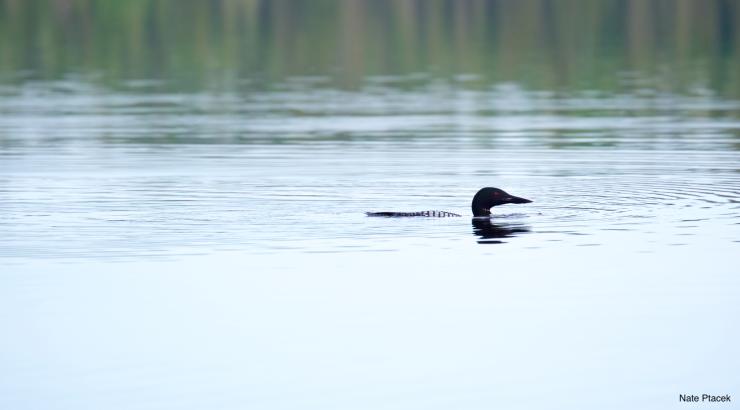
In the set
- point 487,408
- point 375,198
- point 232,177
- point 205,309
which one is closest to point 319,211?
point 375,198

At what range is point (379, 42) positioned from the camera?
6894 cm

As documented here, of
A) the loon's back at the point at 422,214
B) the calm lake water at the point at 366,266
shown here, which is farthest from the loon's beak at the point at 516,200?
the loon's back at the point at 422,214

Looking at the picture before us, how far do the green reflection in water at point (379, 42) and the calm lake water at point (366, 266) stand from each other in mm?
15720

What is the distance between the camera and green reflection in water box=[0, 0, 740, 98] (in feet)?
170

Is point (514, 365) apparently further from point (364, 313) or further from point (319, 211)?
point (319, 211)

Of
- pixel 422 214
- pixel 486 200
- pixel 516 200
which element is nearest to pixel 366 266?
pixel 422 214

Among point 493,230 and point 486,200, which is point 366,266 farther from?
point 486,200

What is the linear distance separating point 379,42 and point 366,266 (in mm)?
51948

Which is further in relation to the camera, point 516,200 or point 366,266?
point 516,200

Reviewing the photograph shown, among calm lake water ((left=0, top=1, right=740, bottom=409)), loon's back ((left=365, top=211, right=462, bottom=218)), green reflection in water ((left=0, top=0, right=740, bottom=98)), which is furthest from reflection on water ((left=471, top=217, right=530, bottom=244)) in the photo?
green reflection in water ((left=0, top=0, right=740, bottom=98))

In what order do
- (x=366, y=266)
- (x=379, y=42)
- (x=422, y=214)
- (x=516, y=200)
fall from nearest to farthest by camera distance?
(x=366, y=266) → (x=422, y=214) → (x=516, y=200) → (x=379, y=42)

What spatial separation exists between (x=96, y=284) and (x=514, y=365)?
15.2ft

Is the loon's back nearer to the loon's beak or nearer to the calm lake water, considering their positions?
the calm lake water

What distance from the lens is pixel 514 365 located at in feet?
44.4
